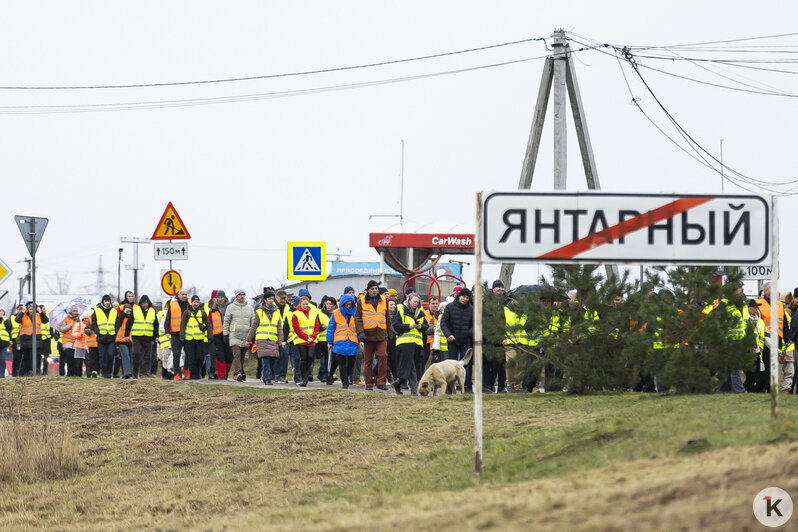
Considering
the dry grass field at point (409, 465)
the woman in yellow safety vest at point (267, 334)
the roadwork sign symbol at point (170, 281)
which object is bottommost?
the dry grass field at point (409, 465)

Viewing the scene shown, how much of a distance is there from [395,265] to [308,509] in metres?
28.3

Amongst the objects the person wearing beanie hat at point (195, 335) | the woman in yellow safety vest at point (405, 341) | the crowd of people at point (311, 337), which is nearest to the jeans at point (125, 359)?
the crowd of people at point (311, 337)

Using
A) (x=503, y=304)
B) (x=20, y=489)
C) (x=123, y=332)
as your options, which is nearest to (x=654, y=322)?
(x=503, y=304)

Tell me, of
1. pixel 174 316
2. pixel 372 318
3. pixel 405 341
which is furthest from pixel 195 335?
pixel 405 341

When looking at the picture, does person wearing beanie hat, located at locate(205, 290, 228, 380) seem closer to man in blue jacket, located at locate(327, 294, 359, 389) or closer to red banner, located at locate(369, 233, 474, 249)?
man in blue jacket, located at locate(327, 294, 359, 389)

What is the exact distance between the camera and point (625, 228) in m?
8.99

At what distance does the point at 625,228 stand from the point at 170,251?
46.9 ft

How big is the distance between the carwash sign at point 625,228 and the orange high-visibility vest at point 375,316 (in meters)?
11.1

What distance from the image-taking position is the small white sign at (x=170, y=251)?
2178cm

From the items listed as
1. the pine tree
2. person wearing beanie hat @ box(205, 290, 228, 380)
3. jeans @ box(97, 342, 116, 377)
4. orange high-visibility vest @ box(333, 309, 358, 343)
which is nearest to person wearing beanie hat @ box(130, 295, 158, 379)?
jeans @ box(97, 342, 116, 377)

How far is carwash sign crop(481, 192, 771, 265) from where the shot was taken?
890 cm

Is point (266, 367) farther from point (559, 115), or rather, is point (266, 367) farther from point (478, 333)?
point (478, 333)

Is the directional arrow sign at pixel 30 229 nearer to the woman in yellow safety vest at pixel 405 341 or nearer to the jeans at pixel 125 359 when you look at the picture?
the jeans at pixel 125 359

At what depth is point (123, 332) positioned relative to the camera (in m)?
24.8
